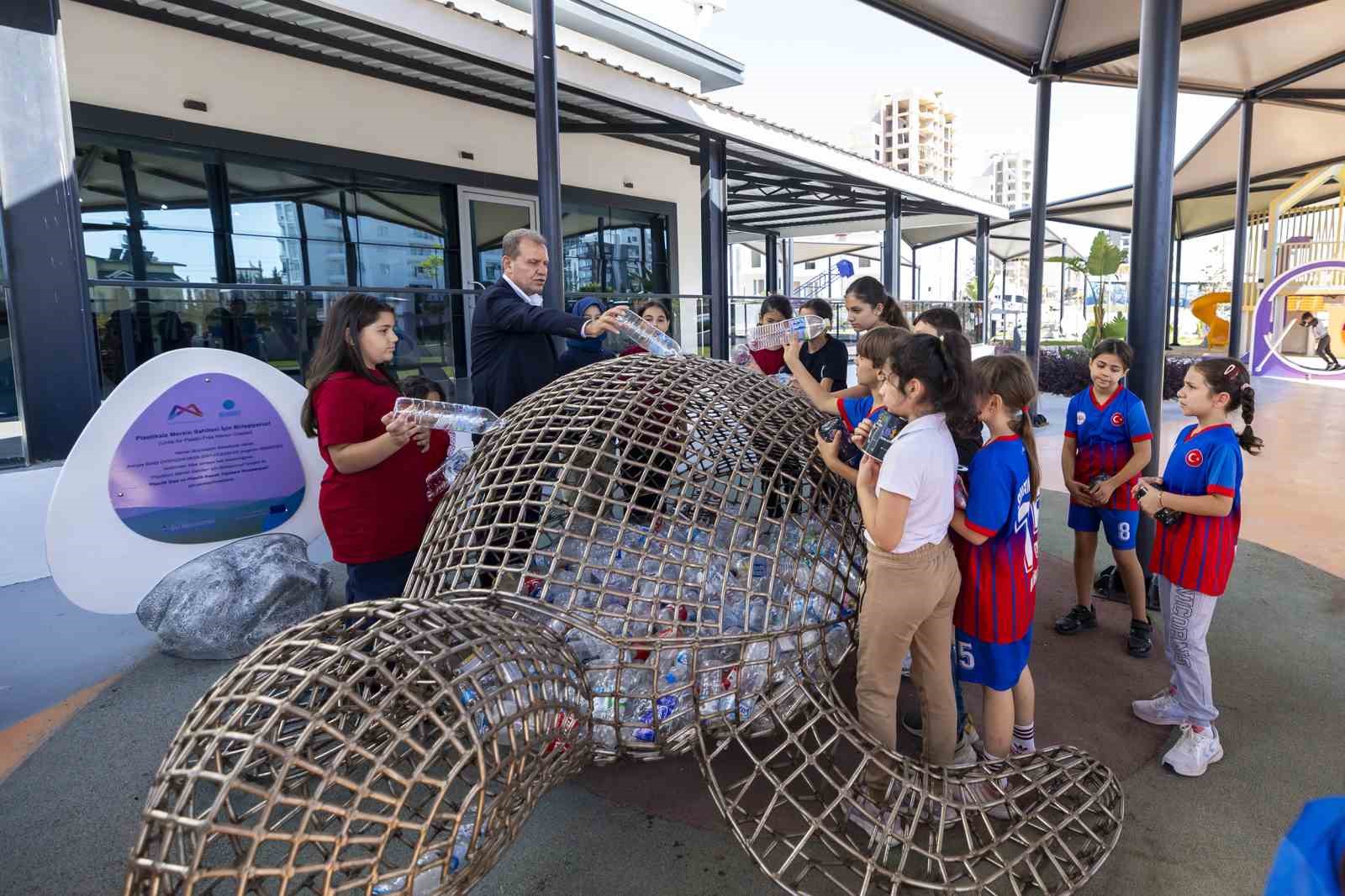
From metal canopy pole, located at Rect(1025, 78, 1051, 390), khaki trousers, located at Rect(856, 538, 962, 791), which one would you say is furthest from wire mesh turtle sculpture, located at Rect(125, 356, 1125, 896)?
metal canopy pole, located at Rect(1025, 78, 1051, 390)

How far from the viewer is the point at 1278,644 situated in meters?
3.68

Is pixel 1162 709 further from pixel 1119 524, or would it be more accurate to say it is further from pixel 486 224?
pixel 486 224

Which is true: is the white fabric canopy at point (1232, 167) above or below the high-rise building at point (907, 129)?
below

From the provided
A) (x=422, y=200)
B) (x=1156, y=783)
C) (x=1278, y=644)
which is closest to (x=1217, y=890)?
(x=1156, y=783)

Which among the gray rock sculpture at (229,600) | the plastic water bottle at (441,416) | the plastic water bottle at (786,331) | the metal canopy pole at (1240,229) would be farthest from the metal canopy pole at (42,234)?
the metal canopy pole at (1240,229)

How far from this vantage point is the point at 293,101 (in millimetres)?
7574

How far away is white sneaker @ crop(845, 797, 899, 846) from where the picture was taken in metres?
1.94

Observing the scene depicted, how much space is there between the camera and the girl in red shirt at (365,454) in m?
2.85

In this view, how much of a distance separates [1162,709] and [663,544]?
2.26 metres

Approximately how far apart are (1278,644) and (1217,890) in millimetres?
2097

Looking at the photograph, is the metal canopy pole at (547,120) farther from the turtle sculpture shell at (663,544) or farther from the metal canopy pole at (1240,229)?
the metal canopy pole at (1240,229)

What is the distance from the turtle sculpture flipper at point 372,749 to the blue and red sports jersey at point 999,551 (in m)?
1.40

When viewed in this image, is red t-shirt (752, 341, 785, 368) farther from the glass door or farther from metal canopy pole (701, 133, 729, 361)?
the glass door

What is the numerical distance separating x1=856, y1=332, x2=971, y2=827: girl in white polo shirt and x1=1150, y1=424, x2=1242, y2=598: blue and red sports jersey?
114 centimetres
